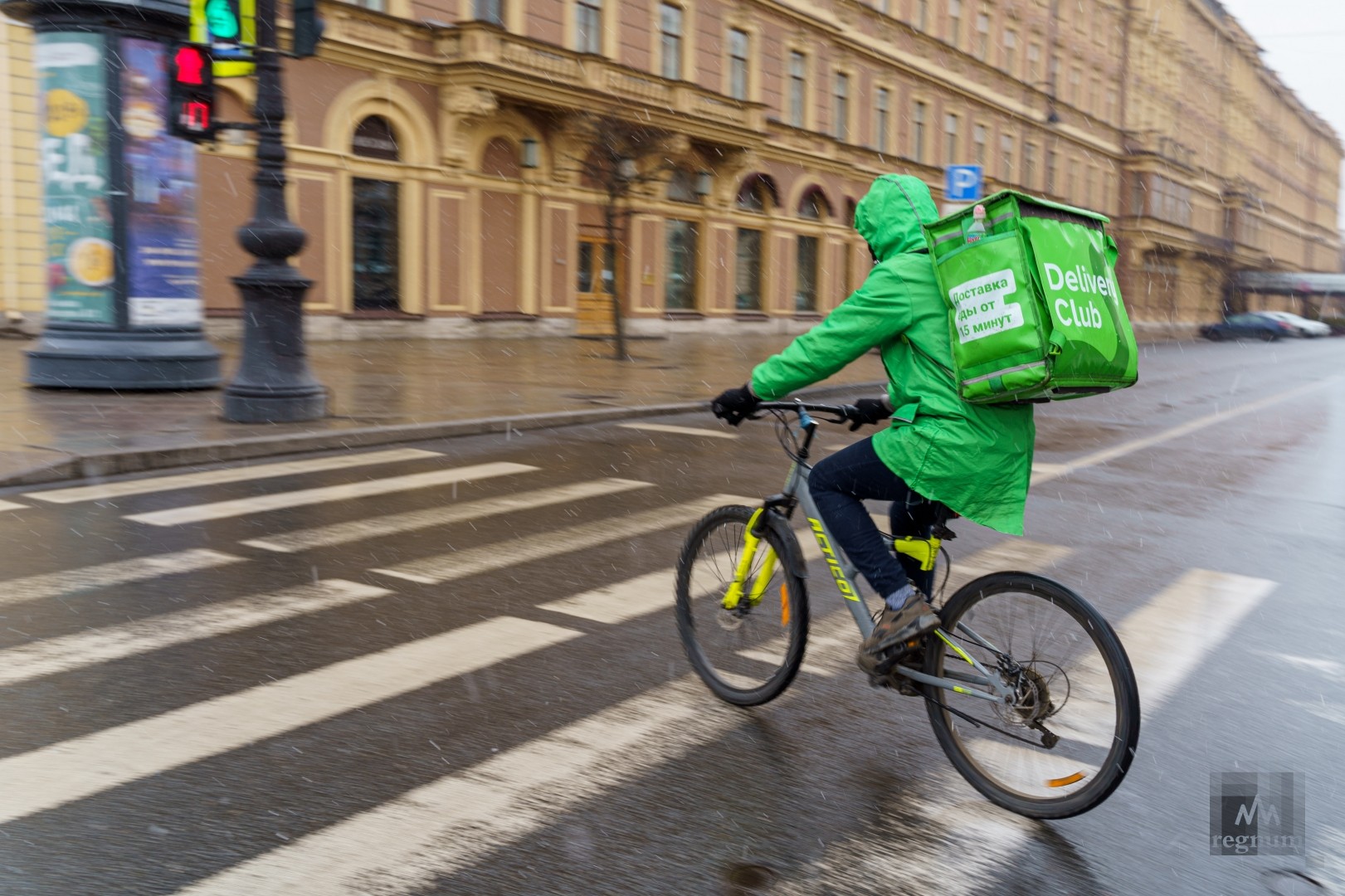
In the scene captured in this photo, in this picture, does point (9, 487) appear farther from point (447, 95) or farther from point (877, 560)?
point (447, 95)

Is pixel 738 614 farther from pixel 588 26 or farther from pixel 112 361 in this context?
pixel 588 26

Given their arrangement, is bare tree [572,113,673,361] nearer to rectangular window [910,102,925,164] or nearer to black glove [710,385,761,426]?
black glove [710,385,761,426]

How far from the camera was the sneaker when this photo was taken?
3650mm

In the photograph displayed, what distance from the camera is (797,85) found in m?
35.7

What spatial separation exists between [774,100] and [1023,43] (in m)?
20.0

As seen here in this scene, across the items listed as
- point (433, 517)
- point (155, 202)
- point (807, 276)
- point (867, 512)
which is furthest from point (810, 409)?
point (807, 276)

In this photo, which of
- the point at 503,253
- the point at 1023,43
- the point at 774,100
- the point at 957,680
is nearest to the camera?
the point at 957,680

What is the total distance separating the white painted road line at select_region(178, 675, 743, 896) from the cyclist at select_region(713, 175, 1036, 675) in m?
0.75

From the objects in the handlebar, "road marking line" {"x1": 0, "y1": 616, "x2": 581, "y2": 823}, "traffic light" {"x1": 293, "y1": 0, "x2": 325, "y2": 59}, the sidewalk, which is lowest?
"road marking line" {"x1": 0, "y1": 616, "x2": 581, "y2": 823}

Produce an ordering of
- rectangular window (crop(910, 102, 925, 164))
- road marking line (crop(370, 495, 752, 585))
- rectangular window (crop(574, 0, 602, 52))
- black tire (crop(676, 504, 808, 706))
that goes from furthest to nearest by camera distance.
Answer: rectangular window (crop(910, 102, 925, 164)) < rectangular window (crop(574, 0, 602, 52)) < road marking line (crop(370, 495, 752, 585)) < black tire (crop(676, 504, 808, 706))

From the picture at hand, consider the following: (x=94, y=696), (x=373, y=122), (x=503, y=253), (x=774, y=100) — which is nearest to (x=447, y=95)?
(x=373, y=122)

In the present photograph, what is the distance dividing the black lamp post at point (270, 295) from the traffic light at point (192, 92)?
1.39 feet

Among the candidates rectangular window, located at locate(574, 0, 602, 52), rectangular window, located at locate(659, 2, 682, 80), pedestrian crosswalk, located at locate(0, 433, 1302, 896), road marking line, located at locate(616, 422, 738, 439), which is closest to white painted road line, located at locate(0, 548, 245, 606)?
pedestrian crosswalk, located at locate(0, 433, 1302, 896)

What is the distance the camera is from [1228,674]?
16.0 feet
